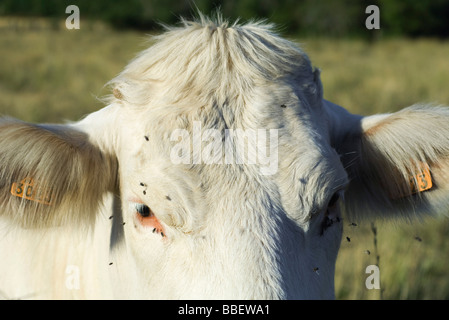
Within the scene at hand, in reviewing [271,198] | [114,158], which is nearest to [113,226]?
[114,158]

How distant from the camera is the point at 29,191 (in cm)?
262

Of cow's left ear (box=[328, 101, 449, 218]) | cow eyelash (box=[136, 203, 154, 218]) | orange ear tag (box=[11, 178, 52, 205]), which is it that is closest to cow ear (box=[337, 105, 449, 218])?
cow's left ear (box=[328, 101, 449, 218])

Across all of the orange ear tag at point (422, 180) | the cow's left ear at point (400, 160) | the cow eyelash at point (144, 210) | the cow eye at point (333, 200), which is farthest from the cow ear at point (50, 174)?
the orange ear tag at point (422, 180)

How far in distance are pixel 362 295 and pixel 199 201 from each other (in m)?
2.86

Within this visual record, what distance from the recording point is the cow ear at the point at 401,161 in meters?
2.85

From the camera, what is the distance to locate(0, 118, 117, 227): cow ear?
2.52m

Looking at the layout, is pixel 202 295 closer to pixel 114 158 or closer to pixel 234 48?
pixel 114 158

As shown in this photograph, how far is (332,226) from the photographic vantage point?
2.58 metres

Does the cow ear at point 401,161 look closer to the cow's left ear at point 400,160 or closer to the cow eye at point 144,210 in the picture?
the cow's left ear at point 400,160

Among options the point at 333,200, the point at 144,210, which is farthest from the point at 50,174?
the point at 333,200

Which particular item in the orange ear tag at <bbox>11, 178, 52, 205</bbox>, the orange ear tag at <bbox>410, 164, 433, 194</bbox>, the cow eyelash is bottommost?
the orange ear tag at <bbox>410, 164, 433, 194</bbox>

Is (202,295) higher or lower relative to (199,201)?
lower

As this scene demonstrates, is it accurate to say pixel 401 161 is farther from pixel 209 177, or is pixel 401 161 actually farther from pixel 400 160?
pixel 209 177

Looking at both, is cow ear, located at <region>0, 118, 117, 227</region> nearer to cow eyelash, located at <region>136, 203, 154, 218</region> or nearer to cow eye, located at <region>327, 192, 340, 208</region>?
cow eyelash, located at <region>136, 203, 154, 218</region>
